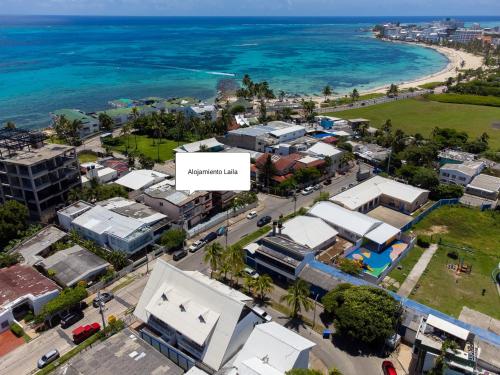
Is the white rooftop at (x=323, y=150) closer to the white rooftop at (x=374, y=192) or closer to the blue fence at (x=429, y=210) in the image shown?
the white rooftop at (x=374, y=192)

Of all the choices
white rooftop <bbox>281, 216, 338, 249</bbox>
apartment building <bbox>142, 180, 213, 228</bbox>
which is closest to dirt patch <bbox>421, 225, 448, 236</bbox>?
white rooftop <bbox>281, 216, 338, 249</bbox>

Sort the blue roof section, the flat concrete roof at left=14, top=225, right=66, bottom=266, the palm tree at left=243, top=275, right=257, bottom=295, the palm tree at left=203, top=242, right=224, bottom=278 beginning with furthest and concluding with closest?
the flat concrete roof at left=14, top=225, right=66, bottom=266 < the palm tree at left=203, top=242, right=224, bottom=278 < the palm tree at left=243, top=275, right=257, bottom=295 < the blue roof section

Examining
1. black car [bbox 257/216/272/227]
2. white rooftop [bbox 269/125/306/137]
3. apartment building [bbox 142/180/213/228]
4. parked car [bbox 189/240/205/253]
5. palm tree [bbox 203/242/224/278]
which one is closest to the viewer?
palm tree [bbox 203/242/224/278]

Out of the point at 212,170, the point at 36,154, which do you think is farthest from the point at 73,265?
the point at 36,154

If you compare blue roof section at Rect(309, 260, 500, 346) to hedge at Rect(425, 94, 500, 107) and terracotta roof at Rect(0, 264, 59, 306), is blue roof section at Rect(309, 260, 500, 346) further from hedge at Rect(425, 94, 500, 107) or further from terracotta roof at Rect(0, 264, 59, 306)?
hedge at Rect(425, 94, 500, 107)

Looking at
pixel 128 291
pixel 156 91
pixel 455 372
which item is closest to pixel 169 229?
pixel 128 291

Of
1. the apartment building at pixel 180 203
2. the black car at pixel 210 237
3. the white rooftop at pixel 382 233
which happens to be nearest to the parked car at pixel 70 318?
the black car at pixel 210 237
